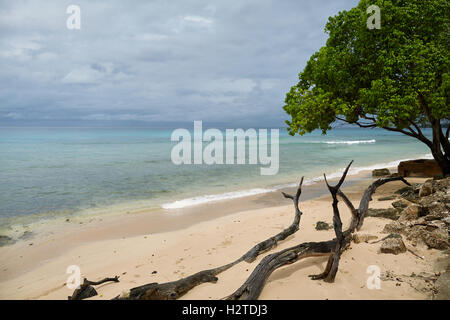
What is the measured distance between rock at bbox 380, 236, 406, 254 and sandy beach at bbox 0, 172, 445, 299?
0.11 metres

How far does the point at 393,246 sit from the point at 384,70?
25.3 feet

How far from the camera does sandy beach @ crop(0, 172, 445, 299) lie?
4.64 metres

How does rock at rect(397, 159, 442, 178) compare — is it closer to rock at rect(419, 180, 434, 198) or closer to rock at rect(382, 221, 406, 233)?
rock at rect(419, 180, 434, 198)

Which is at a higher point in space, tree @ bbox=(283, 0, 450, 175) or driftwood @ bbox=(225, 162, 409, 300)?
tree @ bbox=(283, 0, 450, 175)

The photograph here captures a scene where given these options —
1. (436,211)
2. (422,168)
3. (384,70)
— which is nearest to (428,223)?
(436,211)

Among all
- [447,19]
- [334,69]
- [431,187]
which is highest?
[447,19]

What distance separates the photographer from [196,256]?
23.5 feet

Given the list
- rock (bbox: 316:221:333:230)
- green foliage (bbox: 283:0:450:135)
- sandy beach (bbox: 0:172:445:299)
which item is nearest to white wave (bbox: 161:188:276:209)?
sandy beach (bbox: 0:172:445:299)

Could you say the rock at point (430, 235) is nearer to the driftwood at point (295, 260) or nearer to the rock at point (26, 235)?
the driftwood at point (295, 260)

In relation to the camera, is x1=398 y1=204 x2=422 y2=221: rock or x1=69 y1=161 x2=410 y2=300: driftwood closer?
x1=69 y1=161 x2=410 y2=300: driftwood
